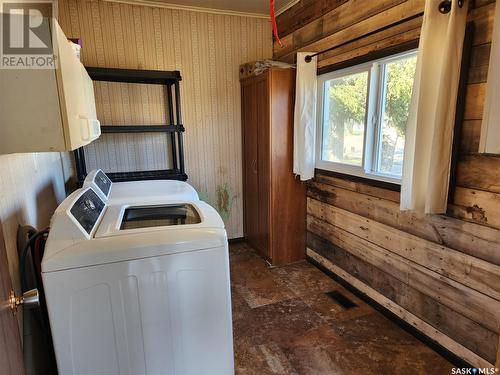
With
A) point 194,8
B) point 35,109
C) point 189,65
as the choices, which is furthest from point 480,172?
point 194,8

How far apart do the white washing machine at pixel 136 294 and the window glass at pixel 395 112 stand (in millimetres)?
1379

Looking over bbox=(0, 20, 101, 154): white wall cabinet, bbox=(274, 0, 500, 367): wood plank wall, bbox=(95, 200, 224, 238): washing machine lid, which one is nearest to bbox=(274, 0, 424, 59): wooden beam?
bbox=(274, 0, 500, 367): wood plank wall

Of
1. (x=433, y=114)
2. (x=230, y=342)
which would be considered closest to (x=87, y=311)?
(x=230, y=342)

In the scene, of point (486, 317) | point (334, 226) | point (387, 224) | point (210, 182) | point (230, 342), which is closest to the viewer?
point (230, 342)

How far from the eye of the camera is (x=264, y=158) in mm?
2895

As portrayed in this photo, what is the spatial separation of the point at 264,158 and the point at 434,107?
159 centimetres

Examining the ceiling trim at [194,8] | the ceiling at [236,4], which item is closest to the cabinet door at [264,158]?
the ceiling at [236,4]

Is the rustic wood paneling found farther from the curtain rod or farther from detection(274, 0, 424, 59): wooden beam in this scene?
the curtain rod

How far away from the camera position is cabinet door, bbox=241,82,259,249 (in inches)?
120

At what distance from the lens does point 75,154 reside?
2.70m

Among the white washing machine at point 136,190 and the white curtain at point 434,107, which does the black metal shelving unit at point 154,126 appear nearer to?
the white washing machine at point 136,190

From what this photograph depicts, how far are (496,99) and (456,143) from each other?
0.32 m

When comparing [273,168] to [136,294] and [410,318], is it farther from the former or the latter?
[136,294]

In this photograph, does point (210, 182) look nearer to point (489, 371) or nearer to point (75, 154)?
point (75, 154)
